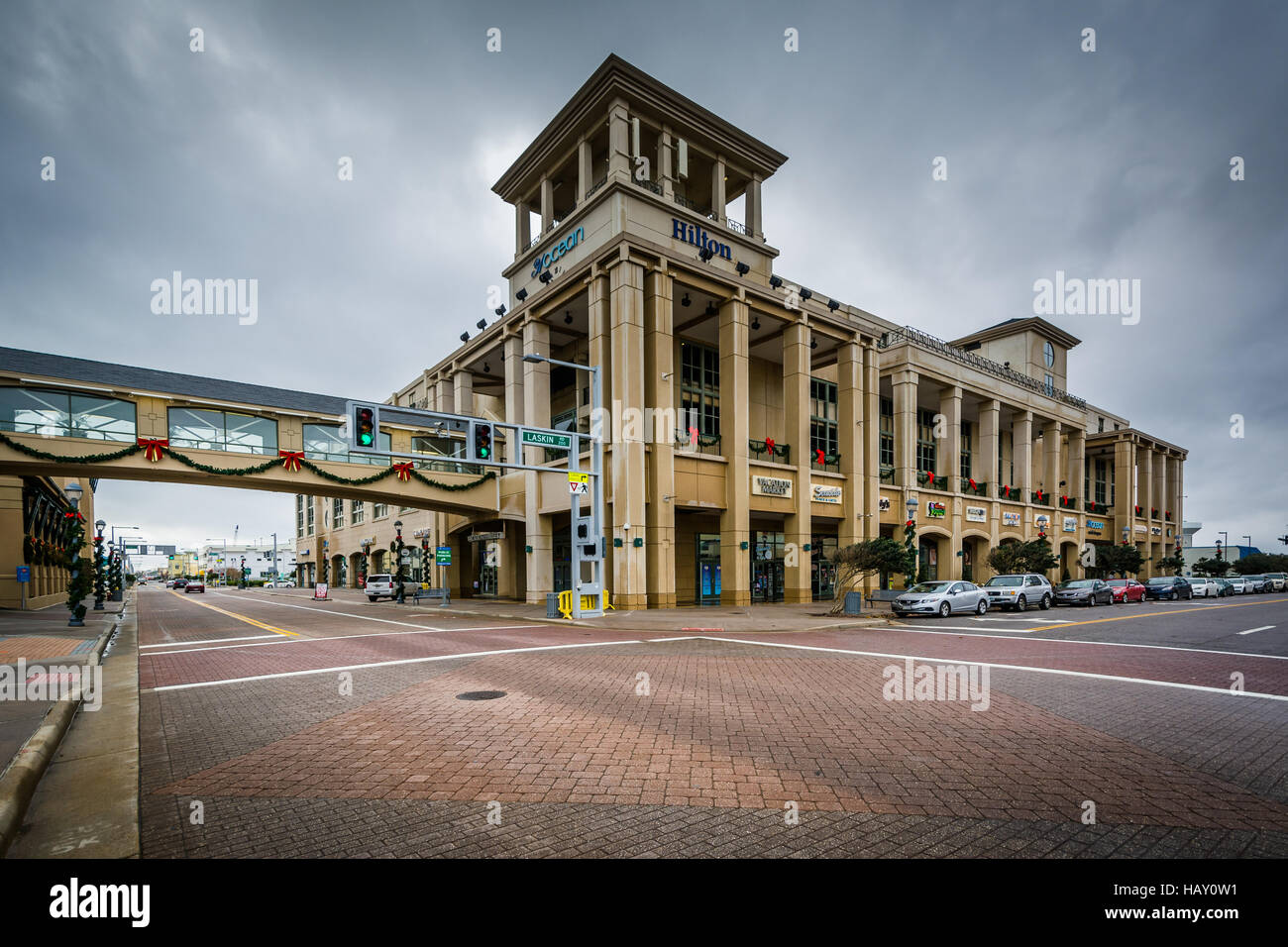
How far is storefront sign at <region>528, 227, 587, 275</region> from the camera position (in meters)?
30.7

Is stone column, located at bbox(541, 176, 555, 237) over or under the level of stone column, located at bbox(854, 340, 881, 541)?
over

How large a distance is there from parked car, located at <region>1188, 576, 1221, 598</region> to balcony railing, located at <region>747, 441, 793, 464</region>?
A: 26.7 metres

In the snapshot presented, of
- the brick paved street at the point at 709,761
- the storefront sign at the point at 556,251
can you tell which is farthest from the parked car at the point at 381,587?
the brick paved street at the point at 709,761

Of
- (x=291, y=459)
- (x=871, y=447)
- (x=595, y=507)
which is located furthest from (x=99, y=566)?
(x=871, y=447)

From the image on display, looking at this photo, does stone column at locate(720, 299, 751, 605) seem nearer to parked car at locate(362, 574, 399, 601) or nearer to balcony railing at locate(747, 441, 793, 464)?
balcony railing at locate(747, 441, 793, 464)

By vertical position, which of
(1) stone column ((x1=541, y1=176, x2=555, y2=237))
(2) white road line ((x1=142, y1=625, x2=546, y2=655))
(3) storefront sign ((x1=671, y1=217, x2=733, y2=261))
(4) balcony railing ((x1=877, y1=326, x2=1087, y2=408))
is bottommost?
(2) white road line ((x1=142, y1=625, x2=546, y2=655))

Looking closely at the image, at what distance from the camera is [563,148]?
106 feet

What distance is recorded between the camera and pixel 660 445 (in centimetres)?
Answer: 2619

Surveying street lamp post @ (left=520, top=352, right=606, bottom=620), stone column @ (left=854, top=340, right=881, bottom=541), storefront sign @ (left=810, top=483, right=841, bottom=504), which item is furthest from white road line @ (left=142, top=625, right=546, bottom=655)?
stone column @ (left=854, top=340, right=881, bottom=541)

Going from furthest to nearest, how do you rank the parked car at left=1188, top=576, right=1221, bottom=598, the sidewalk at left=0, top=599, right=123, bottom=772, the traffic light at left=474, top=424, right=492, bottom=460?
the parked car at left=1188, top=576, right=1221, bottom=598 < the traffic light at left=474, top=424, right=492, bottom=460 < the sidewalk at left=0, top=599, right=123, bottom=772

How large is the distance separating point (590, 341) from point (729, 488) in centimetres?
896

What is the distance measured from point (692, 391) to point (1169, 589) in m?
29.2
